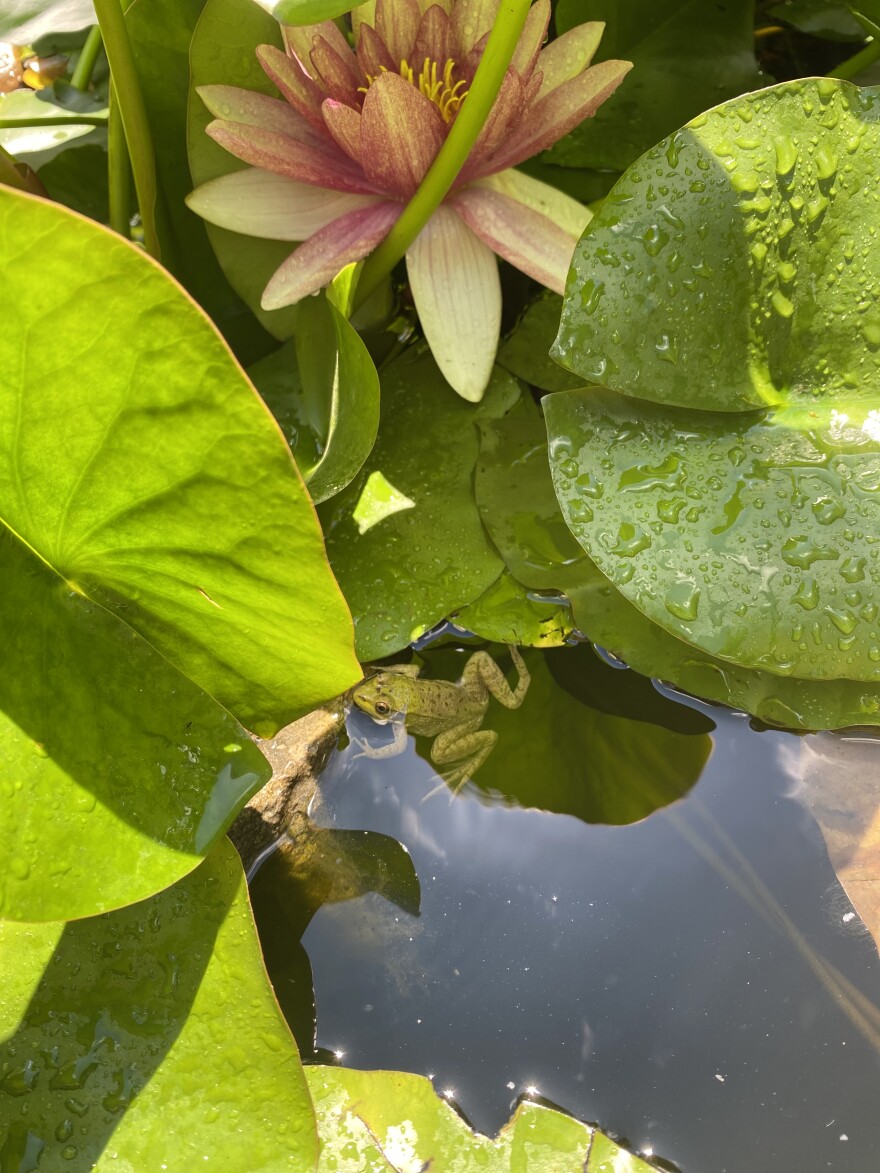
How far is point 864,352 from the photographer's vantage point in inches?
45.8

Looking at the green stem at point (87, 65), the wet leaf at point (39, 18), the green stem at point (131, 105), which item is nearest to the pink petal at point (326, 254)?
the green stem at point (131, 105)

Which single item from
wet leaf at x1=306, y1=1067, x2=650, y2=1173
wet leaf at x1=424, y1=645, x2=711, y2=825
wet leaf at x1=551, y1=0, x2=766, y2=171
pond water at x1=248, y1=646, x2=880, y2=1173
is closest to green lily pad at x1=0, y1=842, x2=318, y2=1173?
wet leaf at x1=306, y1=1067, x2=650, y2=1173

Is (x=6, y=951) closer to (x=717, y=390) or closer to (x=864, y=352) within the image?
(x=717, y=390)

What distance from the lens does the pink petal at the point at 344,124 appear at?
1057mm

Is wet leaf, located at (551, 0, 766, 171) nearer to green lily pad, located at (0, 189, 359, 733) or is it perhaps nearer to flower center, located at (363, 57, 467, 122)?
flower center, located at (363, 57, 467, 122)

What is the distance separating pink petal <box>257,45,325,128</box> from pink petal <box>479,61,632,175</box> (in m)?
0.24

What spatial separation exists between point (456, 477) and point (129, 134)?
66cm

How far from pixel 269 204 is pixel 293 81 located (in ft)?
0.54

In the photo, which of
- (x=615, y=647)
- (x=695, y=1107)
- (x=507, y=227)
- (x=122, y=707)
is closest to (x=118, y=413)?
(x=122, y=707)

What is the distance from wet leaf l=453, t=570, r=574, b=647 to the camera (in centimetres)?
137

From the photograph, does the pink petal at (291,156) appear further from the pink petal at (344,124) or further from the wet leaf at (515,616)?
the wet leaf at (515,616)

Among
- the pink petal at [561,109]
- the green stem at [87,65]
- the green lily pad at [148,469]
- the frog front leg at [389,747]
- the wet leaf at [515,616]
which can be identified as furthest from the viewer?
the green stem at [87,65]

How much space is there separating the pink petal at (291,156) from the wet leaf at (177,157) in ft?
0.73

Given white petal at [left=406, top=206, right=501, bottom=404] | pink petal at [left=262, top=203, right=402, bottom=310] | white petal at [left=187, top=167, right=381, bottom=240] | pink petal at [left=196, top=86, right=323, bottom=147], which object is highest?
pink petal at [left=196, top=86, right=323, bottom=147]
